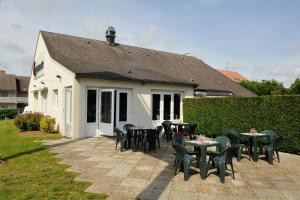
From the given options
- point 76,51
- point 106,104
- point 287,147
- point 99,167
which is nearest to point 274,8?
point 287,147

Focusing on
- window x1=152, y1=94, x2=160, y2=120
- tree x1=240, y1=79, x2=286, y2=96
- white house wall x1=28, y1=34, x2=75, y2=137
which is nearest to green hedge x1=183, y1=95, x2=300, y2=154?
window x1=152, y1=94, x2=160, y2=120

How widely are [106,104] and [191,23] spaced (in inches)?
270

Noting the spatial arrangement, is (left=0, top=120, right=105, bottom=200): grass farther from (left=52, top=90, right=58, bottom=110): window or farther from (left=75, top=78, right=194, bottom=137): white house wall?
(left=52, top=90, right=58, bottom=110): window

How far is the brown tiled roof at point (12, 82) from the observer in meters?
50.9

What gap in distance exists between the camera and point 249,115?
12.8 meters

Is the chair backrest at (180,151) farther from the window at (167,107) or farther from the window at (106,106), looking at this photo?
the window at (167,107)

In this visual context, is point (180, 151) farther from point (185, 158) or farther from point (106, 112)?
point (106, 112)

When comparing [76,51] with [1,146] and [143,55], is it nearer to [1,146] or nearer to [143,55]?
[143,55]

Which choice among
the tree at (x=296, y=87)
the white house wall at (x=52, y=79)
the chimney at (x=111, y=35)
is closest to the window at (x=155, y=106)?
the white house wall at (x=52, y=79)

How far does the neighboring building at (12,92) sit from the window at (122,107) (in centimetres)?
4098

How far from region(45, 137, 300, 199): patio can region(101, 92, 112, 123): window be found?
4246mm

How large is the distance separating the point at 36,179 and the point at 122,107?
8.87 m

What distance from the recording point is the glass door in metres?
14.4

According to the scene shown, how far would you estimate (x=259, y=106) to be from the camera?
12273 millimetres
